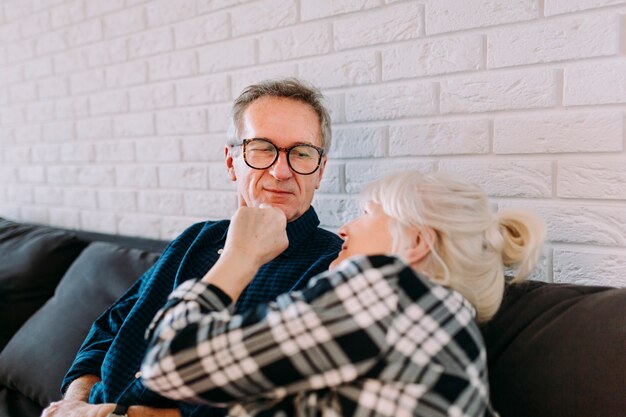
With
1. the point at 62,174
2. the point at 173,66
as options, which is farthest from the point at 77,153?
the point at 173,66

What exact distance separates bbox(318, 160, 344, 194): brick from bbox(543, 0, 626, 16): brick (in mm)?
653

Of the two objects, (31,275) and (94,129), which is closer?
(31,275)

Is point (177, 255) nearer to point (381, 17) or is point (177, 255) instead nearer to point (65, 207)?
point (381, 17)

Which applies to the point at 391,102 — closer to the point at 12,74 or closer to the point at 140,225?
the point at 140,225

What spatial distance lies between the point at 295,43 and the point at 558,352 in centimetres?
109

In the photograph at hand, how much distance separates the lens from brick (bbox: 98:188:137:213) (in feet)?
6.89

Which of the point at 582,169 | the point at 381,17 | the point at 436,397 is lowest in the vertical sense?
the point at 436,397

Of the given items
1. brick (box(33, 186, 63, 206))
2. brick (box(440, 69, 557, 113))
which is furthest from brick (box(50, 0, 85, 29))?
brick (box(440, 69, 557, 113))

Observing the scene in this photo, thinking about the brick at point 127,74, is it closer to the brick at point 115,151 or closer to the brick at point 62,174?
the brick at point 115,151

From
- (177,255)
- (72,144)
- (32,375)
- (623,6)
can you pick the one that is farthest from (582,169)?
(72,144)

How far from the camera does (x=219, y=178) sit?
5.90 ft

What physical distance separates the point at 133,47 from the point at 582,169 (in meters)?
1.63

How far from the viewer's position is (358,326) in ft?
2.49

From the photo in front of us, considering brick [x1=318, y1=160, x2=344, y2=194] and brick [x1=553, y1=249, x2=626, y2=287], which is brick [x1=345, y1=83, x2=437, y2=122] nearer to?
brick [x1=318, y1=160, x2=344, y2=194]
